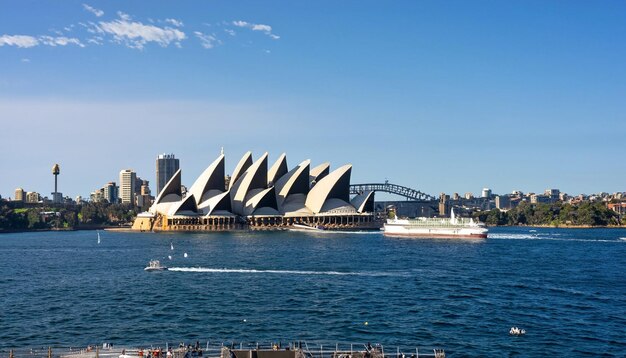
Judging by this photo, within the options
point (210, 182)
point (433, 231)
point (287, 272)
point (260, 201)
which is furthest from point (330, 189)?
point (287, 272)

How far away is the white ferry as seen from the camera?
112m

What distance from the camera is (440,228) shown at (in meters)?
117

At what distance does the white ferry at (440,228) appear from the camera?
112 m

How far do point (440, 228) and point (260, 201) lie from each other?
4917 centimetres

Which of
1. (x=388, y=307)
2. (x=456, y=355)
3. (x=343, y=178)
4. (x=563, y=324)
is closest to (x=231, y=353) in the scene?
(x=456, y=355)

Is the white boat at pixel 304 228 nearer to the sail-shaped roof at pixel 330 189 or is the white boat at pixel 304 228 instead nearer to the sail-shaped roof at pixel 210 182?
the sail-shaped roof at pixel 330 189

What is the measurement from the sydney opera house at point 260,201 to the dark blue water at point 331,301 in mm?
74086

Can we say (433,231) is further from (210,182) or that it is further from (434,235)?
(210,182)

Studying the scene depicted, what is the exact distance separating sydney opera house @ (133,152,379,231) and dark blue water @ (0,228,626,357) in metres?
74.1

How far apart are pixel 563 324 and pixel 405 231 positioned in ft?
283

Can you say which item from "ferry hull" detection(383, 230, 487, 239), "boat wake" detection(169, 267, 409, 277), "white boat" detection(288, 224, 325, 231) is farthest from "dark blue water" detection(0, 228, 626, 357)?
"white boat" detection(288, 224, 325, 231)

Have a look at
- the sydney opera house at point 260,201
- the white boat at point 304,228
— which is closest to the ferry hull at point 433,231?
the white boat at point 304,228

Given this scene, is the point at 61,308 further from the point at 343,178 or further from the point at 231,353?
the point at 343,178

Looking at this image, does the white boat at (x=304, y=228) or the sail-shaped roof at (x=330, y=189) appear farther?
the sail-shaped roof at (x=330, y=189)
